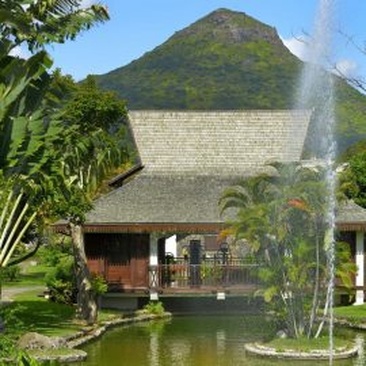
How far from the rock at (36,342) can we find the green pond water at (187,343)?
32.8 inches

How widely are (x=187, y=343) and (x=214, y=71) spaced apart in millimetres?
121867

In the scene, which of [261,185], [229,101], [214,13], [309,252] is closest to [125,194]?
[261,185]

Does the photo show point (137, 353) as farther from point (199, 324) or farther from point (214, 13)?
point (214, 13)

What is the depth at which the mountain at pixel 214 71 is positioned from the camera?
4983 inches

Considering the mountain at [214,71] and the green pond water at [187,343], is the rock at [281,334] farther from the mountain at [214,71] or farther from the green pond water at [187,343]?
the mountain at [214,71]

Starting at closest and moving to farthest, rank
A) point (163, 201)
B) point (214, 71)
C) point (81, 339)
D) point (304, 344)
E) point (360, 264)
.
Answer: point (304, 344) < point (81, 339) < point (360, 264) < point (163, 201) < point (214, 71)

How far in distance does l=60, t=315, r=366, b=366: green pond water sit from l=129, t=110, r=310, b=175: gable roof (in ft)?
21.2

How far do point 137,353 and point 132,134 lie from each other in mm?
13975

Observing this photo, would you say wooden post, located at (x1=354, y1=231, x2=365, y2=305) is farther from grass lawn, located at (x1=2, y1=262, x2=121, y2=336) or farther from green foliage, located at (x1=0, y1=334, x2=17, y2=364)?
green foliage, located at (x1=0, y1=334, x2=17, y2=364)

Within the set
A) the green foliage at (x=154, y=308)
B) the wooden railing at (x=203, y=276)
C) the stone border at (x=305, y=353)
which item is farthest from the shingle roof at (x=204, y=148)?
the stone border at (x=305, y=353)

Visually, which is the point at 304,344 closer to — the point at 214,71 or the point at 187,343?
the point at 187,343

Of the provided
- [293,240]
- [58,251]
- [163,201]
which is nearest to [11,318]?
[293,240]

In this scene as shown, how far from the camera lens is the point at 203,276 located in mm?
29250

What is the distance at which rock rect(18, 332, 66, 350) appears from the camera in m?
18.8
